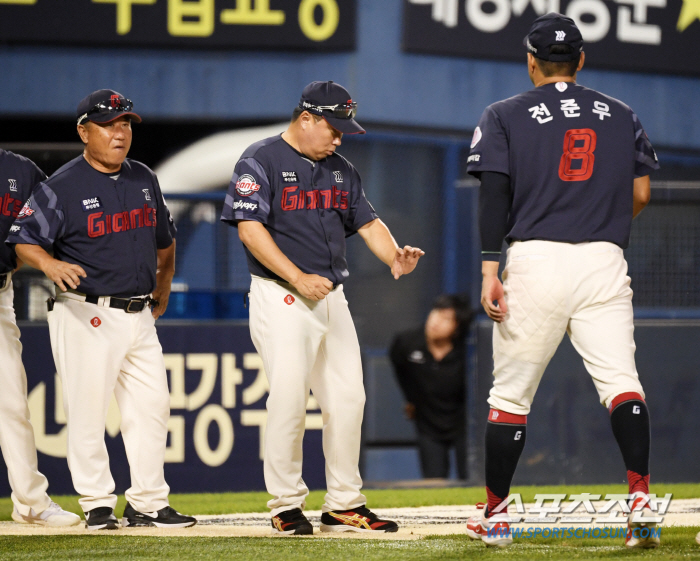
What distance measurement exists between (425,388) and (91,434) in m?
2.94

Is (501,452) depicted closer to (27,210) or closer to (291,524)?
(291,524)

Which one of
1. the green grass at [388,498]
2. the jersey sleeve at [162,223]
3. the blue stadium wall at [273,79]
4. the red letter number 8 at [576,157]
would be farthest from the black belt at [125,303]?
the blue stadium wall at [273,79]

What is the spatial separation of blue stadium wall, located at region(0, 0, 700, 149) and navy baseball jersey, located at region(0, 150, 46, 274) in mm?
3857

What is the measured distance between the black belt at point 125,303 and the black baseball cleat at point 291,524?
3.57 feet

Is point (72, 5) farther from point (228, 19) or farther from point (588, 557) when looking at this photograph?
point (588, 557)

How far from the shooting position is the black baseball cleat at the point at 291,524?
13.2 feet

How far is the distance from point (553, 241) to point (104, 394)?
2.03 metres

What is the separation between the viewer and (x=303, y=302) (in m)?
4.14

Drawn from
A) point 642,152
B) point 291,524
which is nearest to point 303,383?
point 291,524

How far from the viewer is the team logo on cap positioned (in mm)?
4096

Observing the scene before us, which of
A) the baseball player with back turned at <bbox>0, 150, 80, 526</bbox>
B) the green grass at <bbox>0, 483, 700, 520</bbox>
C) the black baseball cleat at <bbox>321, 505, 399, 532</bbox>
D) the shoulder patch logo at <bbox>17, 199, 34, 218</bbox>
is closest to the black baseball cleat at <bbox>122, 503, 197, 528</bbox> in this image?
the baseball player with back turned at <bbox>0, 150, 80, 526</bbox>

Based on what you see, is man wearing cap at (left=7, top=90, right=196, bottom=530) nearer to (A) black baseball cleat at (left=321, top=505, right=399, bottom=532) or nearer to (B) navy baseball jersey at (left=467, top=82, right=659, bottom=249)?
(A) black baseball cleat at (left=321, top=505, right=399, bottom=532)

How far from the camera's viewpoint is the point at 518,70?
337 inches

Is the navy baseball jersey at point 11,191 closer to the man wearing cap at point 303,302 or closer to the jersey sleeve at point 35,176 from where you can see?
the jersey sleeve at point 35,176
